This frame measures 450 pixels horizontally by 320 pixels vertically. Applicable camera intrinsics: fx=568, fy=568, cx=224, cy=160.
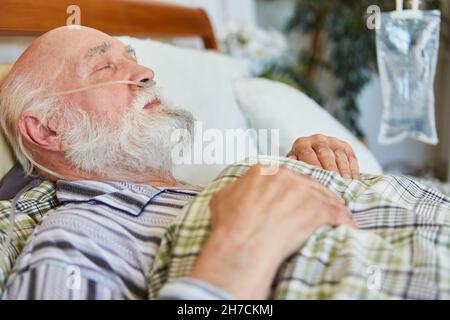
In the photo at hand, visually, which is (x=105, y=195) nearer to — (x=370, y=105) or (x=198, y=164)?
(x=198, y=164)

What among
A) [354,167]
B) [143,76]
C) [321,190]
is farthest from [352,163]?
[143,76]

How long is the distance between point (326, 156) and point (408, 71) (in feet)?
1.78

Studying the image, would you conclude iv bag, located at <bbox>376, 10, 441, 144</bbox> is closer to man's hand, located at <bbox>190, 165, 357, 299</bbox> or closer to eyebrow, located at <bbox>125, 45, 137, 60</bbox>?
eyebrow, located at <bbox>125, 45, 137, 60</bbox>

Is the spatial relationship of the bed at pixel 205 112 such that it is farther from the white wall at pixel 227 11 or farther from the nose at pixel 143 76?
the white wall at pixel 227 11

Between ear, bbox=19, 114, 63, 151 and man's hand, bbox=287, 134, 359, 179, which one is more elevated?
ear, bbox=19, 114, 63, 151

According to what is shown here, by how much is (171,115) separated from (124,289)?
37 cm

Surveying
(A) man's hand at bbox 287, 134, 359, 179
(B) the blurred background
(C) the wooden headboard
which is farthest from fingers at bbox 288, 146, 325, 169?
(B) the blurred background

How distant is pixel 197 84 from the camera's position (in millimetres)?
1382

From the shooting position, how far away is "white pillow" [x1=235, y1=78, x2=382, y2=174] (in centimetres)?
143

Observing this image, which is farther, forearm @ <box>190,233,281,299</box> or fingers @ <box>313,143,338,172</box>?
fingers @ <box>313,143,338,172</box>

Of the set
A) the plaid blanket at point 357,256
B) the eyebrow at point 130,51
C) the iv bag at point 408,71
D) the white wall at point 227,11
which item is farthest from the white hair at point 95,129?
the white wall at point 227,11

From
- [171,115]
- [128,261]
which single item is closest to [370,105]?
[171,115]

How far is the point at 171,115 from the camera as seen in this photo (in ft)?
3.35

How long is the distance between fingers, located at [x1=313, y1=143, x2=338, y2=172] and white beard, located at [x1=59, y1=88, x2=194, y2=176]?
0.89ft
